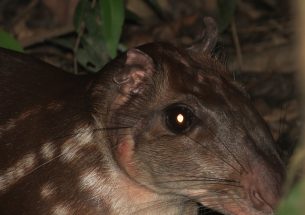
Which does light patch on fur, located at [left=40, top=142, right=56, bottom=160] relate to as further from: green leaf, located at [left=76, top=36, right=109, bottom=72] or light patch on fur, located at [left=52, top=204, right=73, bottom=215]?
green leaf, located at [left=76, top=36, right=109, bottom=72]

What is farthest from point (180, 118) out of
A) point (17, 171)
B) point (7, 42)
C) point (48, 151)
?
point (7, 42)

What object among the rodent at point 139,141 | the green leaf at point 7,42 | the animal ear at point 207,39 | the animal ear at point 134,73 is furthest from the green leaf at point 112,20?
the animal ear at point 134,73

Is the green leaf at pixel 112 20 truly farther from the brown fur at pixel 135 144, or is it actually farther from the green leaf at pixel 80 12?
the brown fur at pixel 135 144

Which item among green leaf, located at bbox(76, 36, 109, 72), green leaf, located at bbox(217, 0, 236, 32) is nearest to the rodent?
green leaf, located at bbox(76, 36, 109, 72)

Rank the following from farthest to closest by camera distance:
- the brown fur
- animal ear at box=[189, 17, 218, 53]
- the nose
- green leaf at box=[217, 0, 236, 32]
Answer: green leaf at box=[217, 0, 236, 32] → animal ear at box=[189, 17, 218, 53] → the brown fur → the nose

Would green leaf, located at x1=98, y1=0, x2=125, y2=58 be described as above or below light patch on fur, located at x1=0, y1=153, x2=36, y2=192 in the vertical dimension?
above

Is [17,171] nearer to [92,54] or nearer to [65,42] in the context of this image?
[92,54]

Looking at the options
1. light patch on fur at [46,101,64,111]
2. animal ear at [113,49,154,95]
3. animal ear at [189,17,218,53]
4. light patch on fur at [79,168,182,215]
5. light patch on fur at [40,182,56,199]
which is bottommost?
light patch on fur at [40,182,56,199]

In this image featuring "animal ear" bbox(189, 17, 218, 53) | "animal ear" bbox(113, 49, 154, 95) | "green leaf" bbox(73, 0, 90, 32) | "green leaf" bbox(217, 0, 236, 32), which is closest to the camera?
"animal ear" bbox(113, 49, 154, 95)
